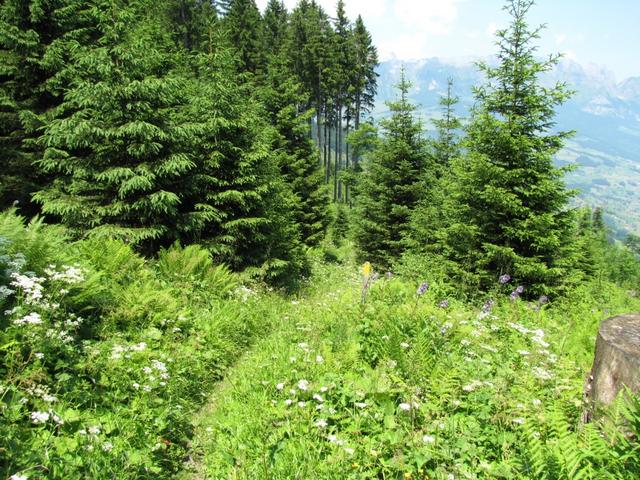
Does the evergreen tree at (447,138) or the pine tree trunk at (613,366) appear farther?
the evergreen tree at (447,138)

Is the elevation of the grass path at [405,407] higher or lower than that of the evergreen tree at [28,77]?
lower

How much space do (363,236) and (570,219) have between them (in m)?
9.71

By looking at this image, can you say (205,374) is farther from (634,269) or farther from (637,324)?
(634,269)

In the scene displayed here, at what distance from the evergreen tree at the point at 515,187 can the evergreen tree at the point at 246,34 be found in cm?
3060

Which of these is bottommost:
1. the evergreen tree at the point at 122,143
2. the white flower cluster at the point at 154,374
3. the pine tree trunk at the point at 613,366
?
the white flower cluster at the point at 154,374

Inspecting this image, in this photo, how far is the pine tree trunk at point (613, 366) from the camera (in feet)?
9.46

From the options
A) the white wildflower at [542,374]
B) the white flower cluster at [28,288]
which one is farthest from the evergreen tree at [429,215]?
the white flower cluster at [28,288]

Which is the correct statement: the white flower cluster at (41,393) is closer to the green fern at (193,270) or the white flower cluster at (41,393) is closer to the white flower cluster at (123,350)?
the white flower cluster at (123,350)

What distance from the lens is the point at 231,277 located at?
9.51 metres

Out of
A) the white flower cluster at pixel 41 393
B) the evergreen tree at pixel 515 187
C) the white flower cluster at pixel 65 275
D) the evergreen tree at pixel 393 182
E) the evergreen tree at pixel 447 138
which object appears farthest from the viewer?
the evergreen tree at pixel 447 138

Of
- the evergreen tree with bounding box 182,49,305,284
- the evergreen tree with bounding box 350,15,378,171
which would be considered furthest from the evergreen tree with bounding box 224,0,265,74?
the evergreen tree with bounding box 182,49,305,284

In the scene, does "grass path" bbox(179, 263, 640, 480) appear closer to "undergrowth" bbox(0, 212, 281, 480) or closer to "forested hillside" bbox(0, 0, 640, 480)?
"forested hillside" bbox(0, 0, 640, 480)

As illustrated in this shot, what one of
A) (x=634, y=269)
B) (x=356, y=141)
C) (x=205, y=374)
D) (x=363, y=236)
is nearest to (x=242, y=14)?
(x=356, y=141)

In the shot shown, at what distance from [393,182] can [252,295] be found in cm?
1081
